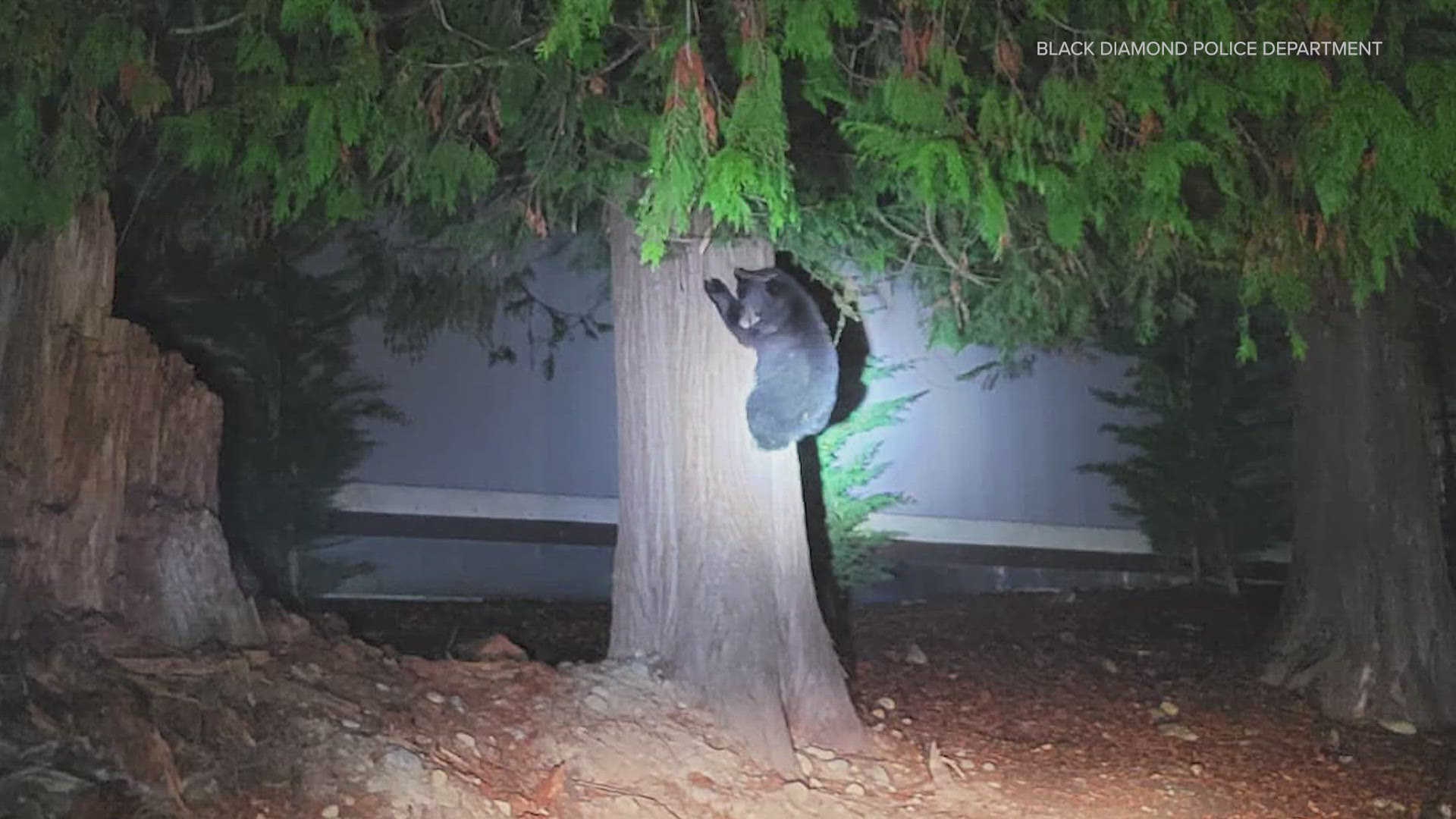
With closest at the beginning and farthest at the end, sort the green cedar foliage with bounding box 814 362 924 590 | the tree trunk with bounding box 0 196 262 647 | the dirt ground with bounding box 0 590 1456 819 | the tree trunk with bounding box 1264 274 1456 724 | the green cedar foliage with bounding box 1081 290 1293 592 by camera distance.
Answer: the dirt ground with bounding box 0 590 1456 819, the tree trunk with bounding box 0 196 262 647, the tree trunk with bounding box 1264 274 1456 724, the green cedar foliage with bounding box 814 362 924 590, the green cedar foliage with bounding box 1081 290 1293 592

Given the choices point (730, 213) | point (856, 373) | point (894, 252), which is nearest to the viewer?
point (730, 213)

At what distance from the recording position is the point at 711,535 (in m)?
5.23

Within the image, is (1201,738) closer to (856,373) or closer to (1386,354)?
(1386,354)

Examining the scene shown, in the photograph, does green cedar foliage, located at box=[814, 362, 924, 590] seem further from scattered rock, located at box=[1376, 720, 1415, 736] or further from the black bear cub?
the black bear cub

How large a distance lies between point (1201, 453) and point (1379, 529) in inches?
111

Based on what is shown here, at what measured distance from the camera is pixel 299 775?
412 centimetres

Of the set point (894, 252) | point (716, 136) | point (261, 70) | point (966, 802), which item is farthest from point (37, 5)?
point (966, 802)

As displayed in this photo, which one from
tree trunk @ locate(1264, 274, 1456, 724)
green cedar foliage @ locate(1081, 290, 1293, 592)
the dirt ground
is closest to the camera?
the dirt ground

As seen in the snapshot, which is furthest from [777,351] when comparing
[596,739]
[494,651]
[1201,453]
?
[1201,453]

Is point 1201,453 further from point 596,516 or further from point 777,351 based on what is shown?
point 777,351

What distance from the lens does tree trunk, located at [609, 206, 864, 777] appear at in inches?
204

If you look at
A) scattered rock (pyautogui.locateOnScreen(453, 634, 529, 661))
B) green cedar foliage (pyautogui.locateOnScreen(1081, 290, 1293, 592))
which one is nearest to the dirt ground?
scattered rock (pyautogui.locateOnScreen(453, 634, 529, 661))

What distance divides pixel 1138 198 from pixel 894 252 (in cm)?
177

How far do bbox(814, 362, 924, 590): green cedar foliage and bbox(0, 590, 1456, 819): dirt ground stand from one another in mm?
1053
